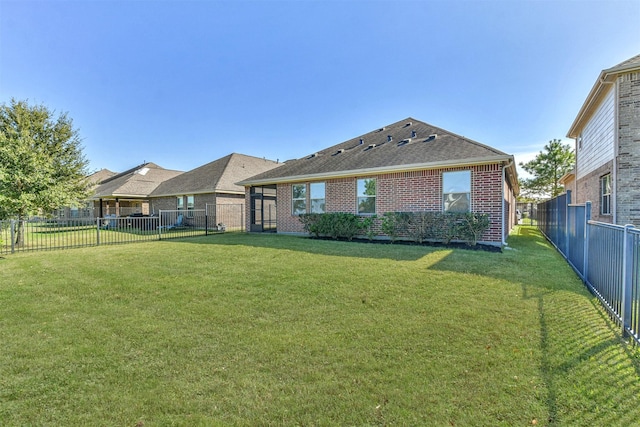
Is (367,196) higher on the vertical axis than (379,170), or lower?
lower

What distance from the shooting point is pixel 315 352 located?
3064 mm

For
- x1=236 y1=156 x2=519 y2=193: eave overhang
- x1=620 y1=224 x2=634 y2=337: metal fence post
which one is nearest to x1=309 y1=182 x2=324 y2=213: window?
x1=236 y1=156 x2=519 y2=193: eave overhang

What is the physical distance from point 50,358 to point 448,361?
4.01 m

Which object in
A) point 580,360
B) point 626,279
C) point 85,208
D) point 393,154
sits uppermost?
point 393,154

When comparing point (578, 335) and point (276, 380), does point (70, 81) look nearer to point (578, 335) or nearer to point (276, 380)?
point (276, 380)

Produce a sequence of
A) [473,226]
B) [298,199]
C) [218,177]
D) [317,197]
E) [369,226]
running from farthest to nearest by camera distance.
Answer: [218,177] < [298,199] < [317,197] < [369,226] < [473,226]

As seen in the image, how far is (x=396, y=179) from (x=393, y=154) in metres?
1.44

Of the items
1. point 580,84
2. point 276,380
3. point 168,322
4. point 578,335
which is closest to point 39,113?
point 168,322

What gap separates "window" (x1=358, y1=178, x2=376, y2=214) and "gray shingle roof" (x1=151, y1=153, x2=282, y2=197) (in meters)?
10.4

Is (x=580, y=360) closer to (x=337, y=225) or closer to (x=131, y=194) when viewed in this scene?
(x=337, y=225)

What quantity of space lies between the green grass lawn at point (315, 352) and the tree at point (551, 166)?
110 feet

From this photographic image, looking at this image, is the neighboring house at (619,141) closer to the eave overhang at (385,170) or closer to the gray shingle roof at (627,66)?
the gray shingle roof at (627,66)

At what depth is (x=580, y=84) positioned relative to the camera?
13930 mm

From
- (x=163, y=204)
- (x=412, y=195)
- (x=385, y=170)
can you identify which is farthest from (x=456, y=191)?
(x=163, y=204)
